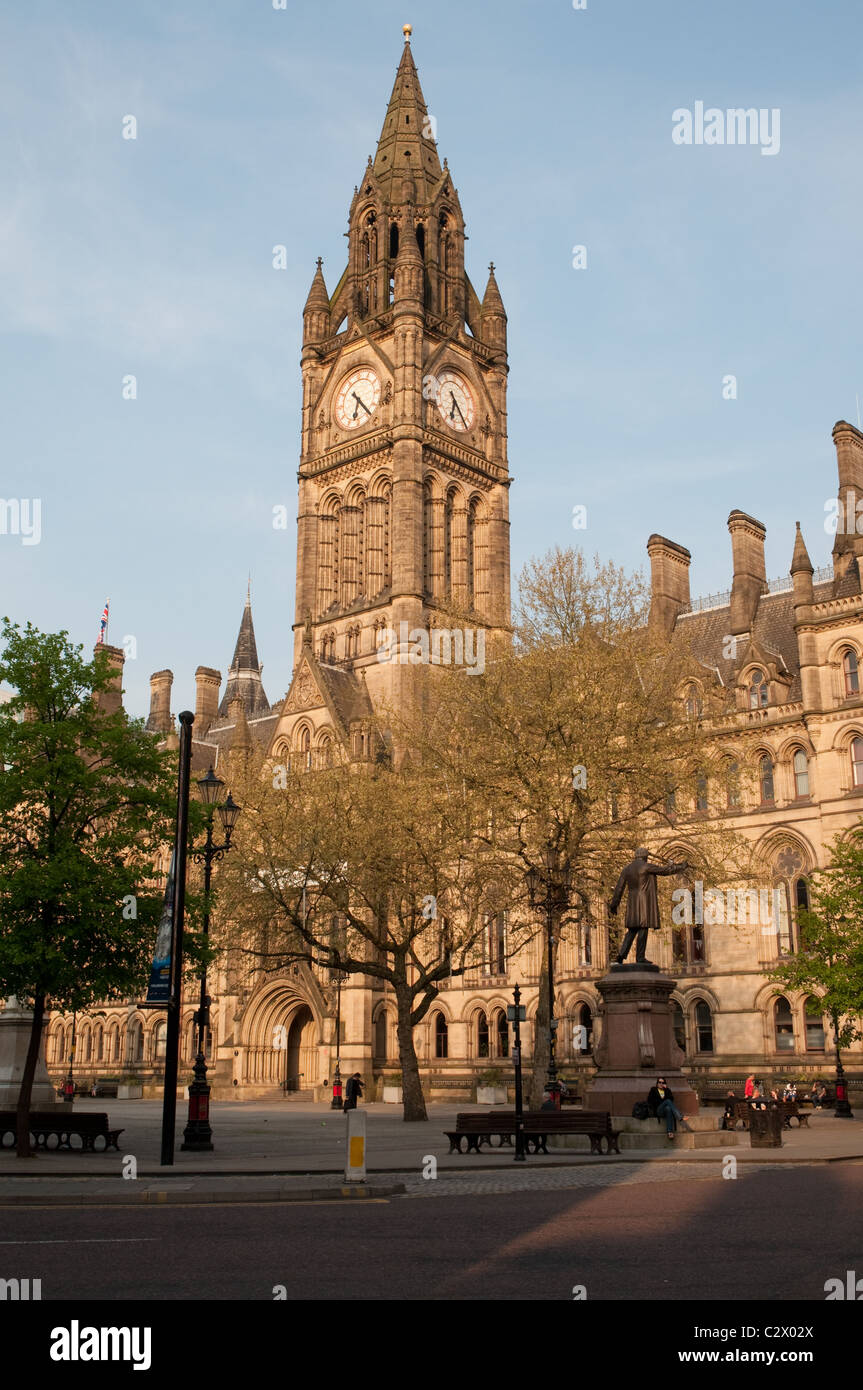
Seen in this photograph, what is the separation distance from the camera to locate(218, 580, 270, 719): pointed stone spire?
11094 centimetres

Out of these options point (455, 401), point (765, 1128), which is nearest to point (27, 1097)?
point (765, 1128)

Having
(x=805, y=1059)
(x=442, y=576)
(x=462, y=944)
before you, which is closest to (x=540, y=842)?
A: (x=462, y=944)

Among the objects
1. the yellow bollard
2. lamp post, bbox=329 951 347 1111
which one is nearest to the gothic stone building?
lamp post, bbox=329 951 347 1111

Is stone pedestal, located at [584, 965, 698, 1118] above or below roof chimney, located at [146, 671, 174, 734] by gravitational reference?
below

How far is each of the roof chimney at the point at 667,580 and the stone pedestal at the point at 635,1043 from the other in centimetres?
3166

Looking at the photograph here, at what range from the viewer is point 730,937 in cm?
4706

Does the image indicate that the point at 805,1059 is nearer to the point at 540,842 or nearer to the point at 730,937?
the point at 730,937

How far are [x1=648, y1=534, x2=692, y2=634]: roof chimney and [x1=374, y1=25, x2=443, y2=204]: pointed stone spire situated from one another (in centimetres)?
3559

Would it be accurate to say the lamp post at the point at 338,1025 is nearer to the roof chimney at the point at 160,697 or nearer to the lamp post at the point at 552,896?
the lamp post at the point at 552,896

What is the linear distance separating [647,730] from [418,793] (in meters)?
6.65

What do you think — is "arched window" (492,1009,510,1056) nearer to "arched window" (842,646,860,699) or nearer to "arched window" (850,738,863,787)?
"arched window" (850,738,863,787)

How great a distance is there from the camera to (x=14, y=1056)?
98.4 feet

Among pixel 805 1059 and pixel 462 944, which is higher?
pixel 462 944
